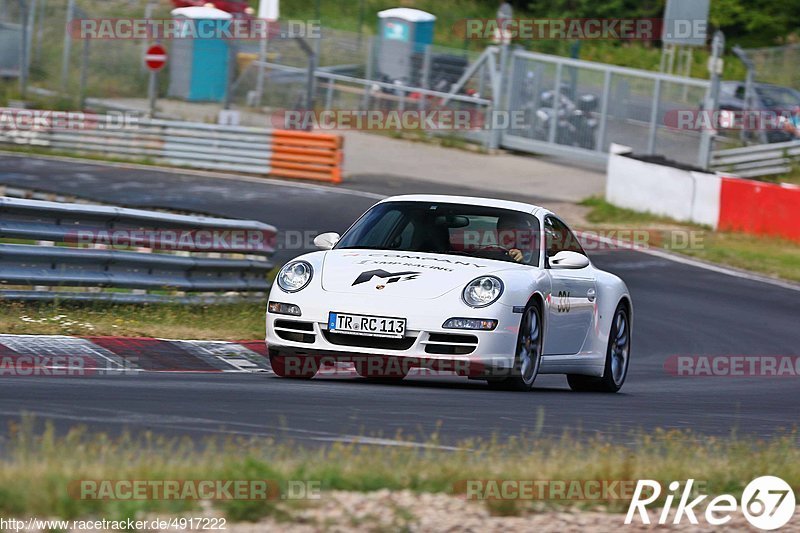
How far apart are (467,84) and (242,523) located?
29715 millimetres

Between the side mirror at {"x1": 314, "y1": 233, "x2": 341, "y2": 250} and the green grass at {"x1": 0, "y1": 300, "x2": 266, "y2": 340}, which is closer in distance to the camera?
the side mirror at {"x1": 314, "y1": 233, "x2": 341, "y2": 250}

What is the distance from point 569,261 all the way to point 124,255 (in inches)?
163

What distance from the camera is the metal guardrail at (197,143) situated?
2778cm

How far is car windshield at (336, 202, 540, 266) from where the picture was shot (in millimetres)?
9703

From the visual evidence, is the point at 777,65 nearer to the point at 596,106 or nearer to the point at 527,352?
the point at 596,106

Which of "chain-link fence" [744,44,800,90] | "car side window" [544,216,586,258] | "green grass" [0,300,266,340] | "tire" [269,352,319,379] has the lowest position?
"green grass" [0,300,266,340]

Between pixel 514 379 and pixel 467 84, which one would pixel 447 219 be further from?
pixel 467 84

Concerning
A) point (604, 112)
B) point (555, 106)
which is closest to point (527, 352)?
point (604, 112)

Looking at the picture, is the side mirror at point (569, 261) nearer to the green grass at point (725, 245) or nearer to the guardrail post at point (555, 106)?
the green grass at point (725, 245)

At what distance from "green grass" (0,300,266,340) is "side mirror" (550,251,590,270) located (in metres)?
3.02

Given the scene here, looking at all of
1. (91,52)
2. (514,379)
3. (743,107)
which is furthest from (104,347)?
(91,52)

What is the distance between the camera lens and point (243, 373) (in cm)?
980

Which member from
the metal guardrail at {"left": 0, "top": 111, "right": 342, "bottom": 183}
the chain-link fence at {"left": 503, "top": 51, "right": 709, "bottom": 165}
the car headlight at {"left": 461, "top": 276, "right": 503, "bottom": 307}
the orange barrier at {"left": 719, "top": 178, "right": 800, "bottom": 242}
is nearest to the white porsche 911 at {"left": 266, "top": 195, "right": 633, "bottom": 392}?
the car headlight at {"left": 461, "top": 276, "right": 503, "bottom": 307}

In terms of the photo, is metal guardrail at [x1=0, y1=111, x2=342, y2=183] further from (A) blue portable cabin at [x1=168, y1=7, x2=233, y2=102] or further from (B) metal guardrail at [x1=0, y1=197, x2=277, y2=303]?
(B) metal guardrail at [x1=0, y1=197, x2=277, y2=303]
